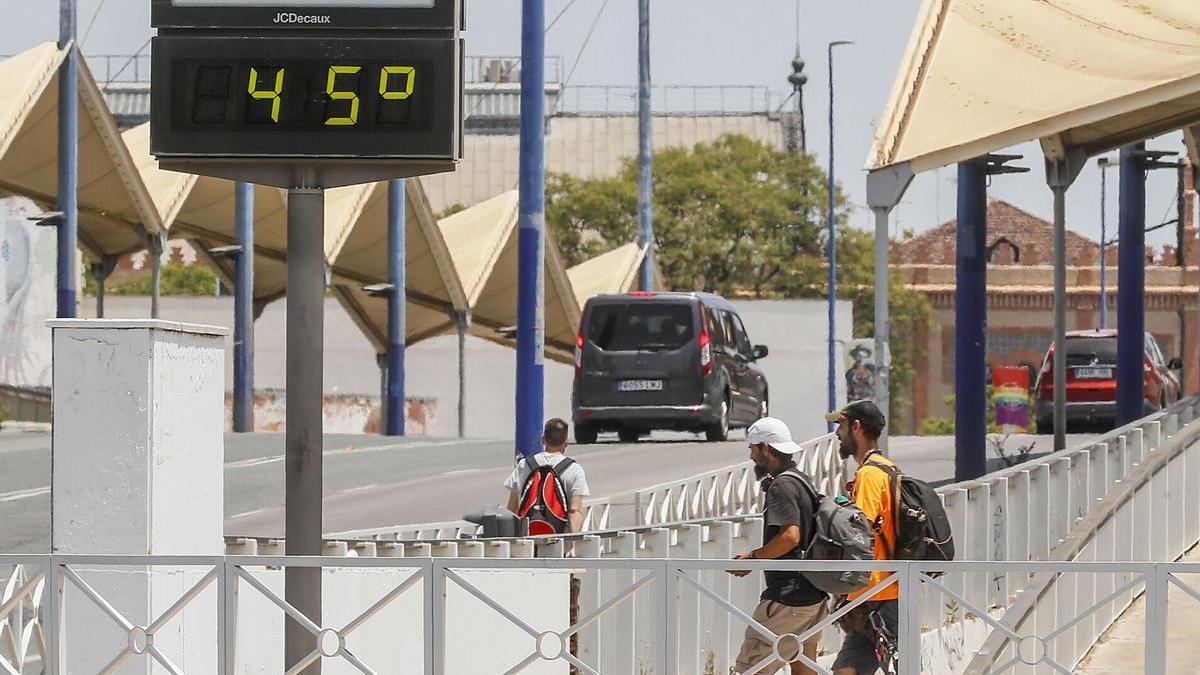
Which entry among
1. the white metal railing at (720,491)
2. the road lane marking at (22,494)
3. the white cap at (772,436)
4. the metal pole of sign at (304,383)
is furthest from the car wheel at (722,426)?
the metal pole of sign at (304,383)

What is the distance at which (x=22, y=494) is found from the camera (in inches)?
921

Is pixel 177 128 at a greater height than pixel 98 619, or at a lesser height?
greater

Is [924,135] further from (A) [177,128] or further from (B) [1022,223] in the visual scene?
(B) [1022,223]

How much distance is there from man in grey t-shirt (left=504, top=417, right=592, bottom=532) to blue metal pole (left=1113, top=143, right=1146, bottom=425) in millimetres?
23021

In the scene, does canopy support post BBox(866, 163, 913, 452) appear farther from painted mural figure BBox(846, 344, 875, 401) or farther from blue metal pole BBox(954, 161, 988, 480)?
blue metal pole BBox(954, 161, 988, 480)

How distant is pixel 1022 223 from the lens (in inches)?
4220

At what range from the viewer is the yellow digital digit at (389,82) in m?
8.99

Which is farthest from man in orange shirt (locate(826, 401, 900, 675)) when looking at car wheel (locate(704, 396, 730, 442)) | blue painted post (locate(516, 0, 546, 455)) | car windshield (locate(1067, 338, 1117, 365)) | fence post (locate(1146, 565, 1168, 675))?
car windshield (locate(1067, 338, 1117, 365))

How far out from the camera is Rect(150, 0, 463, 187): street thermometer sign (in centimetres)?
899

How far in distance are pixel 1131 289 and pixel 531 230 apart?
1896 centimetres

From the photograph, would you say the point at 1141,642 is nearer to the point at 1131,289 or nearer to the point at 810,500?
the point at 810,500

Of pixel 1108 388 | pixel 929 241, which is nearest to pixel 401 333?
pixel 1108 388

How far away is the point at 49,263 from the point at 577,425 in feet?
165

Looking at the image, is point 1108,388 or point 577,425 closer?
point 577,425
